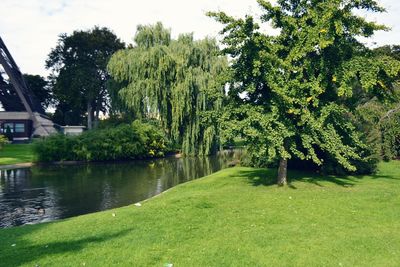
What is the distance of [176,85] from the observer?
123 feet

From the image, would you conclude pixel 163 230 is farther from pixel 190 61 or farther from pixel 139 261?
pixel 190 61

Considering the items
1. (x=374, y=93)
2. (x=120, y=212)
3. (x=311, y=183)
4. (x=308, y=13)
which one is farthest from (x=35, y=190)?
(x=374, y=93)

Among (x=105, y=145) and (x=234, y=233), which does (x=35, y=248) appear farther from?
(x=105, y=145)

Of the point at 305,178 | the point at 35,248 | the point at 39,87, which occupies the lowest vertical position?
the point at 35,248

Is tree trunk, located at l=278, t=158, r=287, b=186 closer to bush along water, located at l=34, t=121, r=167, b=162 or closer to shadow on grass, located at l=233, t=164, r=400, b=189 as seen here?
shadow on grass, located at l=233, t=164, r=400, b=189

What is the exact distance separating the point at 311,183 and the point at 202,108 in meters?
21.9

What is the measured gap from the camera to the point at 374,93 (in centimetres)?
1605

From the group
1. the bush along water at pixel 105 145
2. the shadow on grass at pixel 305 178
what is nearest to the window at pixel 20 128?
the bush along water at pixel 105 145

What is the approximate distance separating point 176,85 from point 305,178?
879 inches

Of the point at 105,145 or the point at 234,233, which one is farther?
the point at 105,145

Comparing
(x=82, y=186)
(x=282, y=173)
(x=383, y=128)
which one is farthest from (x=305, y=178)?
(x=82, y=186)

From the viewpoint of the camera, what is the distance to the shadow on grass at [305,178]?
16.9 meters

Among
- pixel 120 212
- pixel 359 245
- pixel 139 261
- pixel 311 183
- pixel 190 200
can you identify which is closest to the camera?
pixel 139 261

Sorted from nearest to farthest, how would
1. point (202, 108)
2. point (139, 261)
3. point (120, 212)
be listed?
1. point (139, 261)
2. point (120, 212)
3. point (202, 108)
